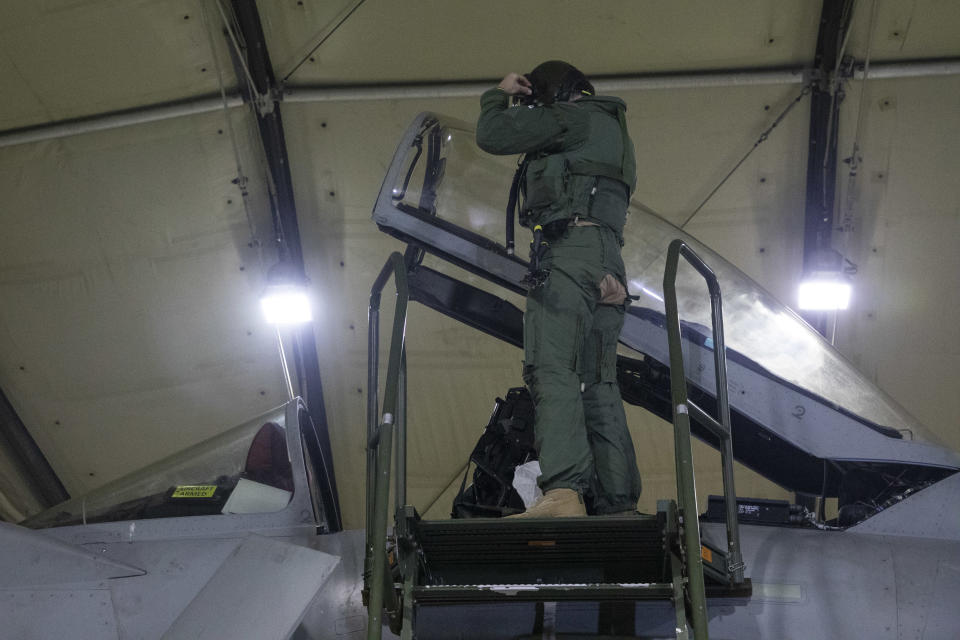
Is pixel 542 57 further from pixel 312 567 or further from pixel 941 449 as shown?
pixel 312 567

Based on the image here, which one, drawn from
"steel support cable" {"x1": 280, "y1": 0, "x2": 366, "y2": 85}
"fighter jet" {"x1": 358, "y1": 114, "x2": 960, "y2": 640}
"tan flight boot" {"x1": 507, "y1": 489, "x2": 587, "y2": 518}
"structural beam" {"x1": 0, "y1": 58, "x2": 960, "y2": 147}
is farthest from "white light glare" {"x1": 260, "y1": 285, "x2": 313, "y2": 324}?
"tan flight boot" {"x1": 507, "y1": 489, "x2": 587, "y2": 518}

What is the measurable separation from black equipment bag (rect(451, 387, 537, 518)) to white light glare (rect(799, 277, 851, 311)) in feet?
15.1

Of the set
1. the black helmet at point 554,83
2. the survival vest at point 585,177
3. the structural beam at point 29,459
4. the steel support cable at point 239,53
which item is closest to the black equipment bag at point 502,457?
the survival vest at point 585,177

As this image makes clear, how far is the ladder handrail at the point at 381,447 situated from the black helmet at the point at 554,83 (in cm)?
104

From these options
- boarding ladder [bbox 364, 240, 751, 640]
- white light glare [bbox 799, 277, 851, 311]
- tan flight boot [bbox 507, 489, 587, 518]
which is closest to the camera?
boarding ladder [bbox 364, 240, 751, 640]

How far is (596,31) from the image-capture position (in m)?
8.68

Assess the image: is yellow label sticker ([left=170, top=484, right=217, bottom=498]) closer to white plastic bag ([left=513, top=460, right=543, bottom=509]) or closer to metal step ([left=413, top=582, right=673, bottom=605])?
white plastic bag ([left=513, top=460, right=543, bottom=509])

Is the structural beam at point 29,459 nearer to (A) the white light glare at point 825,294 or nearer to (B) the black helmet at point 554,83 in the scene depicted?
(A) the white light glare at point 825,294

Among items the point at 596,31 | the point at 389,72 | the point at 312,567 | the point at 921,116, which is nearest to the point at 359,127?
the point at 389,72

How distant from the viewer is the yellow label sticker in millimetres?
4711

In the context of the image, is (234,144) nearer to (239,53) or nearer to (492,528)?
(239,53)

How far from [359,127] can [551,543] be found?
6367 millimetres

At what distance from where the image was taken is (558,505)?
3.79m

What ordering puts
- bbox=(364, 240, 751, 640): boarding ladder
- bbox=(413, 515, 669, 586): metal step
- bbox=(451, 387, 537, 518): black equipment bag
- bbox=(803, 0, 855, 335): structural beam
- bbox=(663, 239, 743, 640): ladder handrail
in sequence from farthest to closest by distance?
1. bbox=(803, 0, 855, 335): structural beam
2. bbox=(451, 387, 537, 518): black equipment bag
3. bbox=(413, 515, 669, 586): metal step
4. bbox=(364, 240, 751, 640): boarding ladder
5. bbox=(663, 239, 743, 640): ladder handrail
